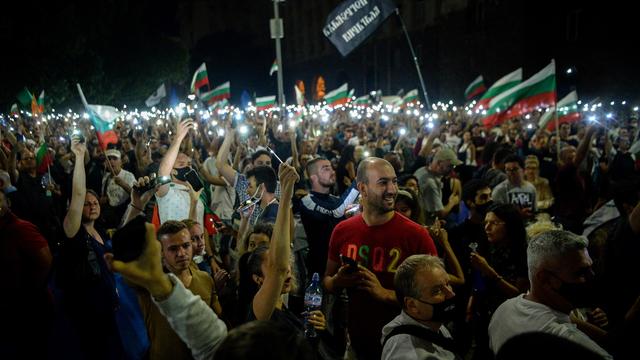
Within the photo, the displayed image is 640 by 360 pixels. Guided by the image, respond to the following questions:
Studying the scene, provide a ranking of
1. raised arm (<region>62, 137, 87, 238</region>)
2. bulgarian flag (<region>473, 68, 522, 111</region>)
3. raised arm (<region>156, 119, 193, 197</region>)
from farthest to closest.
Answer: bulgarian flag (<region>473, 68, 522, 111</region>) → raised arm (<region>156, 119, 193, 197</region>) → raised arm (<region>62, 137, 87, 238</region>)

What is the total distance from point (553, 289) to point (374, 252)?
53.1 inches

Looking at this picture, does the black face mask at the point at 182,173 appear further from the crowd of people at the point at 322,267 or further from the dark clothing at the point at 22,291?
the dark clothing at the point at 22,291

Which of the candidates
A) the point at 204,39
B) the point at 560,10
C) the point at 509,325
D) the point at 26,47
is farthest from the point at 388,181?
the point at 204,39

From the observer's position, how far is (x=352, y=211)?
5.22m

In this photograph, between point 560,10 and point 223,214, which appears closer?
point 223,214

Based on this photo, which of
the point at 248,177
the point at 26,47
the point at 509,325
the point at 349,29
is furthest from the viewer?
the point at 26,47

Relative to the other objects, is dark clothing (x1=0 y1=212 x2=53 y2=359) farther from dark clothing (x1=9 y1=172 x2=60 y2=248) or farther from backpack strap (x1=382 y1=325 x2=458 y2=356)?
backpack strap (x1=382 y1=325 x2=458 y2=356)

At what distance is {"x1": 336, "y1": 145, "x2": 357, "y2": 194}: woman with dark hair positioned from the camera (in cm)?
868

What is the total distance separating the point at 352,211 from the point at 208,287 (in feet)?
6.16

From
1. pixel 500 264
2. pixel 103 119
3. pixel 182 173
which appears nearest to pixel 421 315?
pixel 500 264

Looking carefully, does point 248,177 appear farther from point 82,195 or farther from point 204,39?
point 204,39

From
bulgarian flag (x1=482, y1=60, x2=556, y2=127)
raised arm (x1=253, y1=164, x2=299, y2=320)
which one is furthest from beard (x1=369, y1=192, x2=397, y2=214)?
bulgarian flag (x1=482, y1=60, x2=556, y2=127)

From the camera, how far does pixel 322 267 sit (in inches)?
214

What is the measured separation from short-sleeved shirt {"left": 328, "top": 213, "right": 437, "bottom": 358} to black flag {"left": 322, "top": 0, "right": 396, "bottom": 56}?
7.42m
